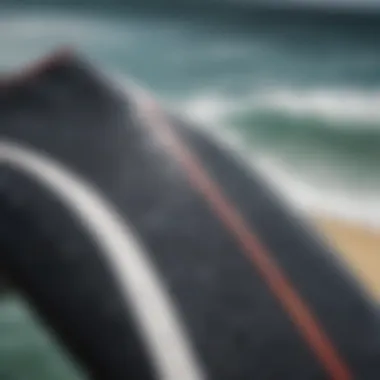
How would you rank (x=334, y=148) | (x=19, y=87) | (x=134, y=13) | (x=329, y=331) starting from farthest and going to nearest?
(x=134, y=13)
(x=334, y=148)
(x=19, y=87)
(x=329, y=331)

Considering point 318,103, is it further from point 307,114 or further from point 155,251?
point 155,251

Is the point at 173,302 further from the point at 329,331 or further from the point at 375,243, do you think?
the point at 375,243

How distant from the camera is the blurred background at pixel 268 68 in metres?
0.73

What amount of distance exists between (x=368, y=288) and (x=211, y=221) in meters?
0.13

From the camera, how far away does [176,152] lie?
22.1 inches

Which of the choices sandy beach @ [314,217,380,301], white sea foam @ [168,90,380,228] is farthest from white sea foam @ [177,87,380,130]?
sandy beach @ [314,217,380,301]

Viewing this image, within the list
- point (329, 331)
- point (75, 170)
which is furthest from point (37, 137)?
point (329, 331)

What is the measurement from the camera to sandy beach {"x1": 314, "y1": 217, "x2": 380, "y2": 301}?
601 mm

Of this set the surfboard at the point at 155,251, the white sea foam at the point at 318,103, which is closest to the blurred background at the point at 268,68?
the white sea foam at the point at 318,103

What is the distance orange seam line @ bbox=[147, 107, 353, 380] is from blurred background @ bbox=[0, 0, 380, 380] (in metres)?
0.12

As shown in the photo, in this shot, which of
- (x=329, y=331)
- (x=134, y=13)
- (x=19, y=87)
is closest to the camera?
(x=329, y=331)

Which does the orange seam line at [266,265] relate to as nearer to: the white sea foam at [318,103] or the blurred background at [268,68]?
the blurred background at [268,68]

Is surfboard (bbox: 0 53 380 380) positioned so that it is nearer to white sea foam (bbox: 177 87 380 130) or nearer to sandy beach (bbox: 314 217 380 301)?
sandy beach (bbox: 314 217 380 301)

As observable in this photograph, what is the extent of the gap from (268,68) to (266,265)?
0.35m
